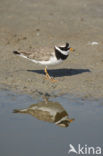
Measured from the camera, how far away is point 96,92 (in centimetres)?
1070

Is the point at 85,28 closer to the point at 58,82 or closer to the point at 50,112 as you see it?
the point at 58,82

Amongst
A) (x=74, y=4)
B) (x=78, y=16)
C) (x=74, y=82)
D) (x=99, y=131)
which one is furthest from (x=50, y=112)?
(x=74, y=4)

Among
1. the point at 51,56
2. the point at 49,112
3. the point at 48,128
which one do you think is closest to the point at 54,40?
the point at 51,56

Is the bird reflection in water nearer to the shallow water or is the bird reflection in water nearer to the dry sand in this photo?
the shallow water

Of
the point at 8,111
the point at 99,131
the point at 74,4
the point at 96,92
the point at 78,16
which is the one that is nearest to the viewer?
the point at 99,131

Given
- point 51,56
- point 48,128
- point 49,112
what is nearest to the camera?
point 48,128

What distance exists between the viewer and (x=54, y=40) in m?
15.0

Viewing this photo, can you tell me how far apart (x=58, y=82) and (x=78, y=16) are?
19.8 ft

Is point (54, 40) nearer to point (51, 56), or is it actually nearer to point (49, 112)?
point (51, 56)

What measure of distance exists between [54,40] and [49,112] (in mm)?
5908

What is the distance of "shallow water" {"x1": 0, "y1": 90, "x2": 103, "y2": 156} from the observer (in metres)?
7.50

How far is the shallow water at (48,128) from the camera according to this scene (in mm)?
7500

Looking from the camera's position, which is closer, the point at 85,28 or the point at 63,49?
the point at 63,49

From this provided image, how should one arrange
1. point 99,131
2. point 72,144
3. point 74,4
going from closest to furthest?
point 72,144 → point 99,131 → point 74,4
